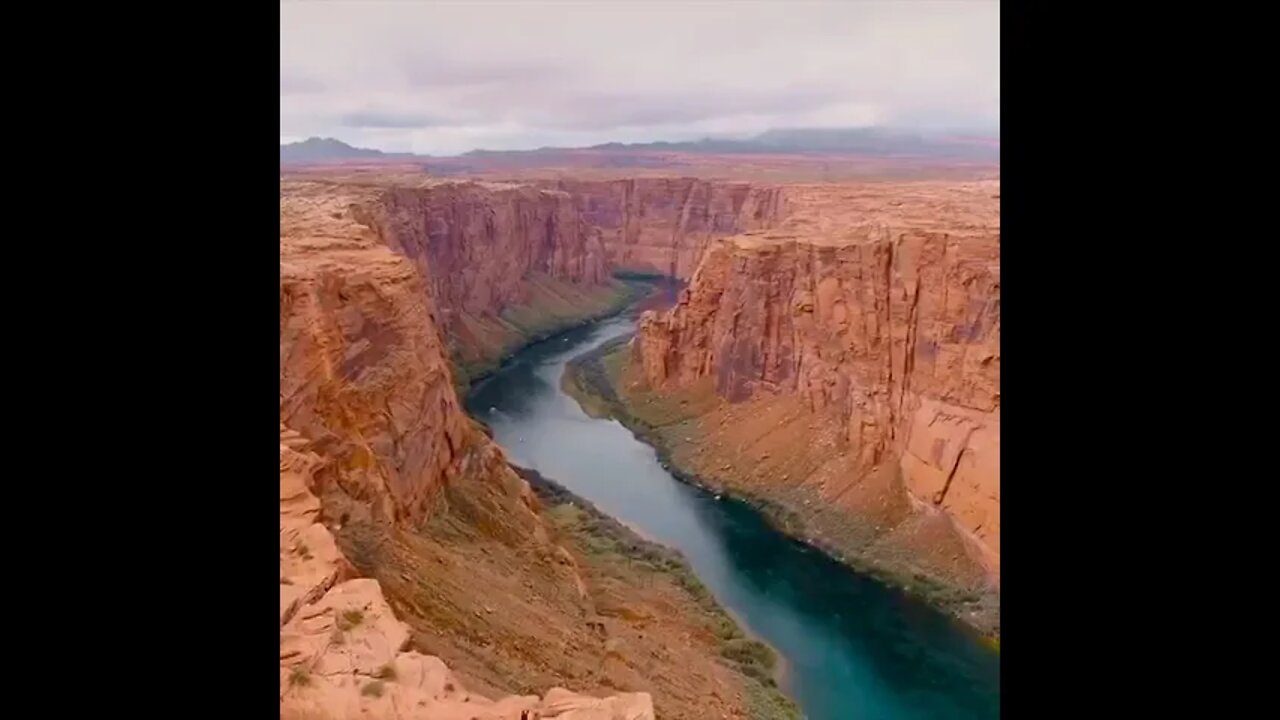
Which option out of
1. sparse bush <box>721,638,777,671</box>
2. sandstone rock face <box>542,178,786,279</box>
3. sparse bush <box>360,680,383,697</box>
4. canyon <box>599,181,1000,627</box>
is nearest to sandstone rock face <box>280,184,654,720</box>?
sparse bush <box>360,680,383,697</box>

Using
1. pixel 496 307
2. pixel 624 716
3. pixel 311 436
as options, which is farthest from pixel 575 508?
pixel 496 307

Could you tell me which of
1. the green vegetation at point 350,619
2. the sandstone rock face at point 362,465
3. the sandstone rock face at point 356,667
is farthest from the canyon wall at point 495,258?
the green vegetation at point 350,619

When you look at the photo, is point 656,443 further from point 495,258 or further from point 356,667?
point 356,667

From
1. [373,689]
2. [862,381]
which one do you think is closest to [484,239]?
[862,381]
